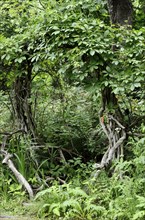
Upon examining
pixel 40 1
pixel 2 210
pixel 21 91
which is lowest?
pixel 2 210

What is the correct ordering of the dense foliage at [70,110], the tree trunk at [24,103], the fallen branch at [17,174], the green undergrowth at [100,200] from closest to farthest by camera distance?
the green undergrowth at [100,200] → the dense foliage at [70,110] → the fallen branch at [17,174] → the tree trunk at [24,103]

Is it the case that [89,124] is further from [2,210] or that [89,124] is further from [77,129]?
[2,210]

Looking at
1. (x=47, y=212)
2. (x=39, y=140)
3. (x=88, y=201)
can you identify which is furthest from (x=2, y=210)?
(x=39, y=140)

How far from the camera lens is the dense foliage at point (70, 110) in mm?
3322

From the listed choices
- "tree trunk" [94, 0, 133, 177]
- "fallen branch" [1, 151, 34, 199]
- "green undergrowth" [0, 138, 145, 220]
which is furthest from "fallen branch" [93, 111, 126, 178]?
"fallen branch" [1, 151, 34, 199]

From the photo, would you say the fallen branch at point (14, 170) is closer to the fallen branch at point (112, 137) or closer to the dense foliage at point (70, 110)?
the dense foliage at point (70, 110)

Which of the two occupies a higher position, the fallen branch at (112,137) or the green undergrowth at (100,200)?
the fallen branch at (112,137)

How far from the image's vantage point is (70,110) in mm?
5129

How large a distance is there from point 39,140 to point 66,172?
29.1 inches

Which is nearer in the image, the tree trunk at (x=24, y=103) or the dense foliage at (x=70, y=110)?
the dense foliage at (x=70, y=110)

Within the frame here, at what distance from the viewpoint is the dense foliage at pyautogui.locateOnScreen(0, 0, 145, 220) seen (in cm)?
332

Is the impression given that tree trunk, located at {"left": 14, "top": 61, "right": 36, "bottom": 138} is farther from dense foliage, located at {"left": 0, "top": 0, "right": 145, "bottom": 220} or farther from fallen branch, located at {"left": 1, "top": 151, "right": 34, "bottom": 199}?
fallen branch, located at {"left": 1, "top": 151, "right": 34, "bottom": 199}

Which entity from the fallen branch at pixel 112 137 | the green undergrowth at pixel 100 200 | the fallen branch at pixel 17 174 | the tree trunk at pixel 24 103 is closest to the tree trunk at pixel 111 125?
the fallen branch at pixel 112 137

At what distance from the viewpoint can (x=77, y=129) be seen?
4.92 m
